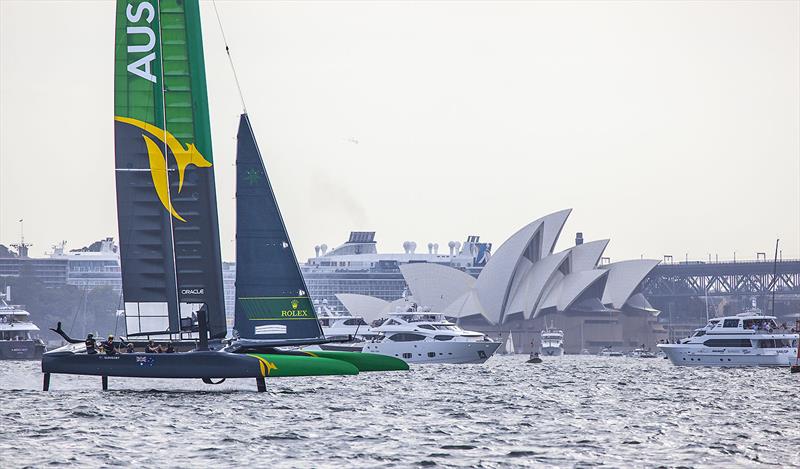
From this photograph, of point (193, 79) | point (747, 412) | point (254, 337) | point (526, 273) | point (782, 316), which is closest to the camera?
point (747, 412)

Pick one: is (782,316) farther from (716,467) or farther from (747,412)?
(716,467)

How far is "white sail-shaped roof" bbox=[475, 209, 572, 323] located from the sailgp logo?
91.7m

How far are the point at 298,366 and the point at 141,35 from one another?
32.0ft

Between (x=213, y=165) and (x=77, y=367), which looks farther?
(x=213, y=165)

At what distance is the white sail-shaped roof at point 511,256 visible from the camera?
13062 cm

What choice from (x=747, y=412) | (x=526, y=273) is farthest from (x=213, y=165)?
(x=526, y=273)

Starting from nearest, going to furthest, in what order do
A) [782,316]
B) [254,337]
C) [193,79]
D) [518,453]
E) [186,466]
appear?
[186,466] < [518,453] < [193,79] < [254,337] < [782,316]

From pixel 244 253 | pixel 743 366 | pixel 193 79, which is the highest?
pixel 193 79

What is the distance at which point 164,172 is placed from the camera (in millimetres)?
40031

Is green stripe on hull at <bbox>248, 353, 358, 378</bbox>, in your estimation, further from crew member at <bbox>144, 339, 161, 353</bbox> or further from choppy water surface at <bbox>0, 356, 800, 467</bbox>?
crew member at <bbox>144, 339, 161, 353</bbox>

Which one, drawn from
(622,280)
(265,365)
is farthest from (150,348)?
(622,280)

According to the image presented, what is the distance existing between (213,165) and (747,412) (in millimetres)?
15546

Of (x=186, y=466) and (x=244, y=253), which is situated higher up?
(x=244, y=253)

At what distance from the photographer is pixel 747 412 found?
122ft
